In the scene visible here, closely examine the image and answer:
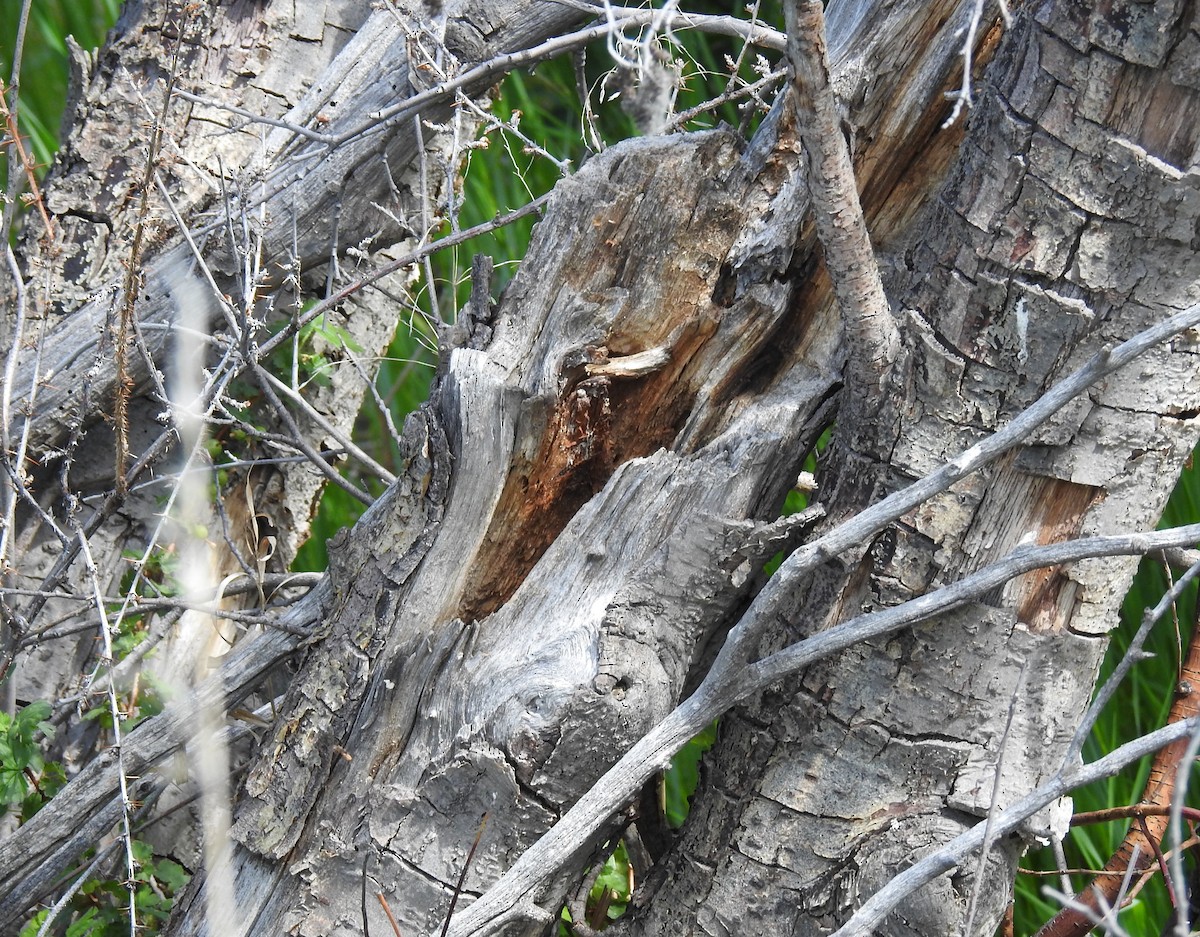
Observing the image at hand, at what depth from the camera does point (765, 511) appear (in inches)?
54.1

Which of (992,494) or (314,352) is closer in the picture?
(992,494)

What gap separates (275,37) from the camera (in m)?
2.15

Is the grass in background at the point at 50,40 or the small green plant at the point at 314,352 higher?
the grass in background at the point at 50,40

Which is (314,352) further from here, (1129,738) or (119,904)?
(1129,738)

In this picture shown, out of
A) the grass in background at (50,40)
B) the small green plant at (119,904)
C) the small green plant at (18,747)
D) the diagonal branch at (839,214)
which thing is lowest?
the small green plant at (119,904)

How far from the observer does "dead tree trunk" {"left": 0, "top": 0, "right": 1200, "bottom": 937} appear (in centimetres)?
116

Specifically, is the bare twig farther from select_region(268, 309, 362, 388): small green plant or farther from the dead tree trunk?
select_region(268, 309, 362, 388): small green plant

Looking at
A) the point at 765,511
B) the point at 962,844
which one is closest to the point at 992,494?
the point at 765,511

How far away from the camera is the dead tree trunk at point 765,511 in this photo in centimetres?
116

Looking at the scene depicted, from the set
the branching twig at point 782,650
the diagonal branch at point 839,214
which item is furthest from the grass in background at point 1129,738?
the diagonal branch at point 839,214

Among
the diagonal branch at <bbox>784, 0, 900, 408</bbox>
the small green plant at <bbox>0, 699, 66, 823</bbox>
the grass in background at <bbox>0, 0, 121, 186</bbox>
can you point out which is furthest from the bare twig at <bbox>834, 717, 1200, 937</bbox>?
the grass in background at <bbox>0, 0, 121, 186</bbox>

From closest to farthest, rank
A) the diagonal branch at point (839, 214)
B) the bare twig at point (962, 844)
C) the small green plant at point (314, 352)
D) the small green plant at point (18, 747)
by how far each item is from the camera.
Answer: the diagonal branch at point (839, 214) → the bare twig at point (962, 844) → the small green plant at point (18, 747) → the small green plant at point (314, 352)

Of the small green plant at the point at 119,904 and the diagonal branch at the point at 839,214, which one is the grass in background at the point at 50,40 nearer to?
the small green plant at the point at 119,904

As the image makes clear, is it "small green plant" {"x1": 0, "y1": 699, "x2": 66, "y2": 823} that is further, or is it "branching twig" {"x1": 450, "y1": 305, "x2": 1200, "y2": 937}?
"small green plant" {"x1": 0, "y1": 699, "x2": 66, "y2": 823}
